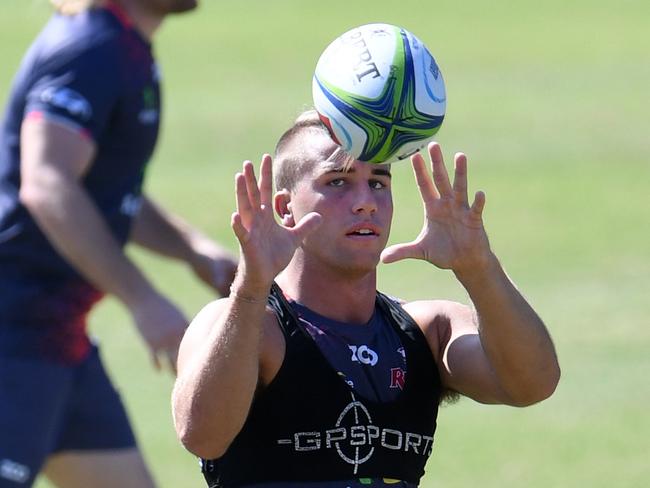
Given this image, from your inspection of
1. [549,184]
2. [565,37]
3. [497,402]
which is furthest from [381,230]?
[565,37]

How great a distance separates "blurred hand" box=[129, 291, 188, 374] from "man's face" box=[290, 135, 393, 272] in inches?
60.9

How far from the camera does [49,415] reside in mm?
7004

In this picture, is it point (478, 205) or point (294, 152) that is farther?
point (294, 152)

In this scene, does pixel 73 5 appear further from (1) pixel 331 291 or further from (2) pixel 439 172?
(2) pixel 439 172

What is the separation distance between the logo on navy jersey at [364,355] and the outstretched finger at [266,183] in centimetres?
67

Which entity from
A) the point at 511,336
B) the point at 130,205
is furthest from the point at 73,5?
the point at 511,336

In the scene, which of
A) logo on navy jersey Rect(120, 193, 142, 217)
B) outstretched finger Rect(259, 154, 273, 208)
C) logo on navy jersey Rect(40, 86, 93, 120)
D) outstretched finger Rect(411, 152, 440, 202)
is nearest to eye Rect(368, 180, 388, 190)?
outstretched finger Rect(411, 152, 440, 202)

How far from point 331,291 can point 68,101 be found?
225cm

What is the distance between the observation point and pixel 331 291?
5145 millimetres

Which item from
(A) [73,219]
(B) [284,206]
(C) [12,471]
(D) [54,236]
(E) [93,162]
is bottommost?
(C) [12,471]

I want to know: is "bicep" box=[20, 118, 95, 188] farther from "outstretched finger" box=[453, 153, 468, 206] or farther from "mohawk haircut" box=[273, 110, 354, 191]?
"outstretched finger" box=[453, 153, 468, 206]

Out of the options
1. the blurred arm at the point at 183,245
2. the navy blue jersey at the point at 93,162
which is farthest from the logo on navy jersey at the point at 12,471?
the blurred arm at the point at 183,245

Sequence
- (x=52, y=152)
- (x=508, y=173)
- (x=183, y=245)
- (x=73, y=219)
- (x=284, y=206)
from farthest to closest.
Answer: (x=508, y=173) → (x=183, y=245) → (x=52, y=152) → (x=73, y=219) → (x=284, y=206)

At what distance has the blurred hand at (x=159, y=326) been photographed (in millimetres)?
6500
